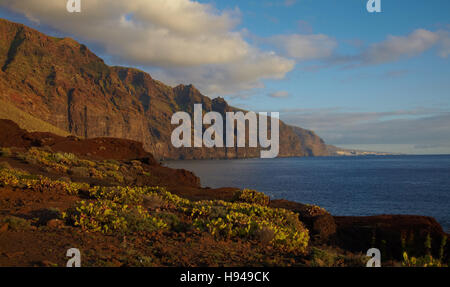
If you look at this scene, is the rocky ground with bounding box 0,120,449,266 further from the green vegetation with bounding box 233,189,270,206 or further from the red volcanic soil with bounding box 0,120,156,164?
the red volcanic soil with bounding box 0,120,156,164

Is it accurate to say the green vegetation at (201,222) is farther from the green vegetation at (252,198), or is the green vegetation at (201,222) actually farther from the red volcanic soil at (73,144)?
the red volcanic soil at (73,144)

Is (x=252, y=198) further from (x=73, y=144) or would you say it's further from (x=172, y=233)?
(x=73, y=144)

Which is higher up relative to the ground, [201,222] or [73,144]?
[73,144]

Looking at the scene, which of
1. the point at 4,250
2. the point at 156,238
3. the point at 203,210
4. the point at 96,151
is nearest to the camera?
the point at 4,250

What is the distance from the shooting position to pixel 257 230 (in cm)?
771

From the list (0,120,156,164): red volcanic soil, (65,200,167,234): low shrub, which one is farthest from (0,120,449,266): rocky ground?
(0,120,156,164): red volcanic soil

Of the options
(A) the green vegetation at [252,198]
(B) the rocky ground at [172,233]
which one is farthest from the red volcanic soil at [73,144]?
(B) the rocky ground at [172,233]

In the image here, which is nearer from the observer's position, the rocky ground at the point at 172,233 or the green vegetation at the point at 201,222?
the rocky ground at the point at 172,233

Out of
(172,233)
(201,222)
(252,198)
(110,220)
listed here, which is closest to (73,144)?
(252,198)
